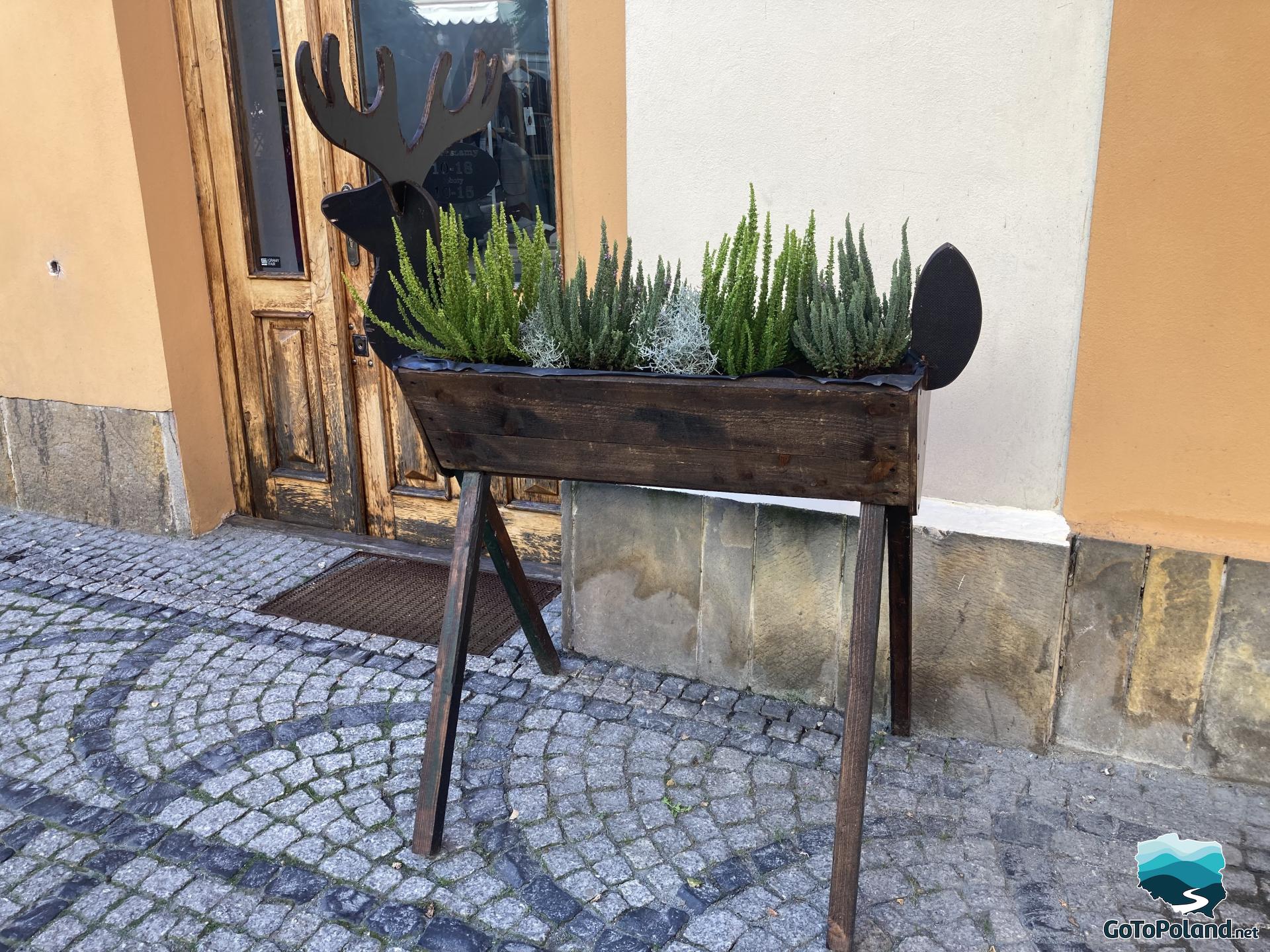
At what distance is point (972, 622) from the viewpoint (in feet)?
9.02

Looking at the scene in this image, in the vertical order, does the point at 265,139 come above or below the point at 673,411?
above

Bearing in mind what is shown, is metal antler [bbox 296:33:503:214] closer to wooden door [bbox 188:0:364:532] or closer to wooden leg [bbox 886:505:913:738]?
wooden leg [bbox 886:505:913:738]

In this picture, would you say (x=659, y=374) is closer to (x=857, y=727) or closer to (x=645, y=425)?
(x=645, y=425)

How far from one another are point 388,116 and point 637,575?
1.60m

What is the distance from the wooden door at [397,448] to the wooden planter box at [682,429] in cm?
155

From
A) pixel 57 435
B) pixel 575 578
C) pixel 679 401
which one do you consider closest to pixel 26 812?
pixel 575 578

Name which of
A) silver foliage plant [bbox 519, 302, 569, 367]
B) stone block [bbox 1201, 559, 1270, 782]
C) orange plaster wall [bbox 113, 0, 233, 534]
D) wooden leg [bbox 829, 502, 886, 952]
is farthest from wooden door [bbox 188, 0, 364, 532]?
stone block [bbox 1201, 559, 1270, 782]

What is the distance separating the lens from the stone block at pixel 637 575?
3105mm

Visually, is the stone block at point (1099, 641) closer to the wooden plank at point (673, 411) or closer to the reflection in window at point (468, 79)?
the wooden plank at point (673, 411)

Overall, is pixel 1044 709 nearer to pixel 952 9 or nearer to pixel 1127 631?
pixel 1127 631

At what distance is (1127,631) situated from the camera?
8.55 ft

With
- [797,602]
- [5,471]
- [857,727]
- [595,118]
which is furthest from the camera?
[5,471]

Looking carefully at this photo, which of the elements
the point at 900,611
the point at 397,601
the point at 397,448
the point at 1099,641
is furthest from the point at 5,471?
the point at 1099,641

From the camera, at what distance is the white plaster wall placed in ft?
8.13
